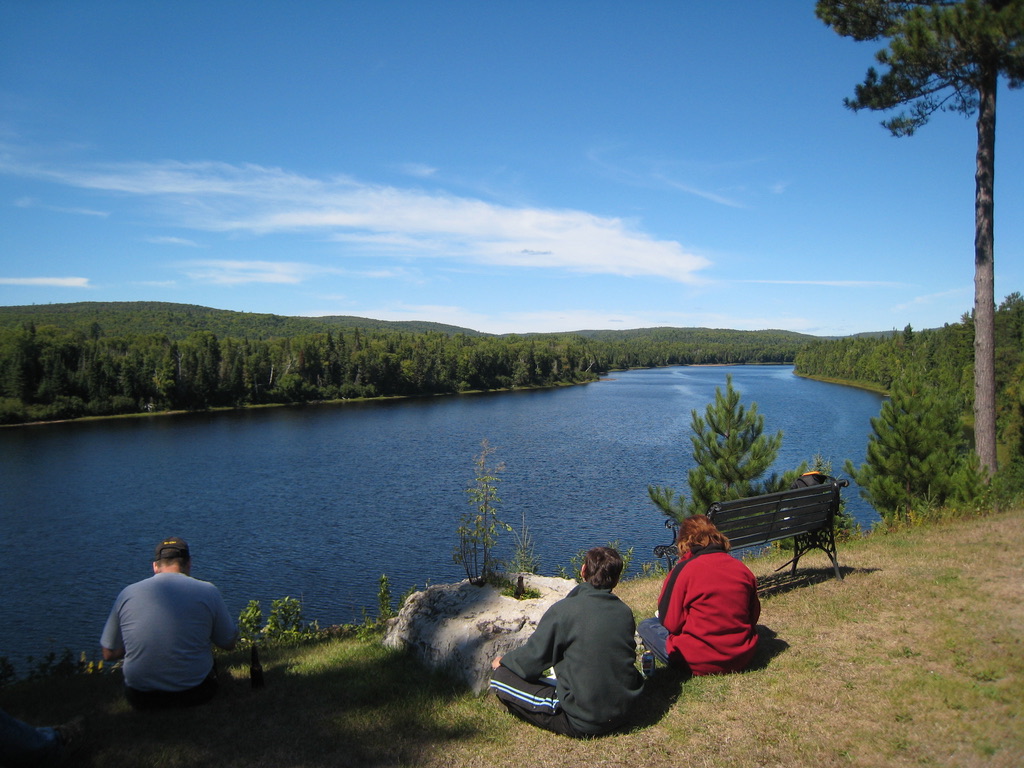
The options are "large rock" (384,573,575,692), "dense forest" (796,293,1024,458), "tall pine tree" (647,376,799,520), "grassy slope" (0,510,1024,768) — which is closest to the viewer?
"grassy slope" (0,510,1024,768)

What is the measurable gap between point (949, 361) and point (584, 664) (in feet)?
262

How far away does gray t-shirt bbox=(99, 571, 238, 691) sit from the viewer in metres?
3.95

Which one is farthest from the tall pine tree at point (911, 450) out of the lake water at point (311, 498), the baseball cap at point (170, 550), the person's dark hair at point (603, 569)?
the baseball cap at point (170, 550)

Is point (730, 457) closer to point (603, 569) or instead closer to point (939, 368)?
point (603, 569)

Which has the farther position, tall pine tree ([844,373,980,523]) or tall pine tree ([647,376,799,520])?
tall pine tree ([647,376,799,520])

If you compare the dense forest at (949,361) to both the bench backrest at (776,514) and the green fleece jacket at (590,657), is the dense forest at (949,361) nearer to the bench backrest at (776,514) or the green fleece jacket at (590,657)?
the bench backrest at (776,514)

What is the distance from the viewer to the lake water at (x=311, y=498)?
19.1 m

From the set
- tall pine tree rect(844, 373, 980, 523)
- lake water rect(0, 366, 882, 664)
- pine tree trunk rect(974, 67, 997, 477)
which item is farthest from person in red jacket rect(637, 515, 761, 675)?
lake water rect(0, 366, 882, 664)

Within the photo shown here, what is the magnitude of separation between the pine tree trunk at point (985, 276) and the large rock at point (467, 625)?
841 cm

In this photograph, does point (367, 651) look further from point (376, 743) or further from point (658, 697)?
point (658, 697)

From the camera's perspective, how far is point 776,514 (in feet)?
19.4

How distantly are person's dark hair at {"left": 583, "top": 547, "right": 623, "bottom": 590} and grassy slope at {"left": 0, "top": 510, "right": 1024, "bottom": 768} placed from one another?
84 cm

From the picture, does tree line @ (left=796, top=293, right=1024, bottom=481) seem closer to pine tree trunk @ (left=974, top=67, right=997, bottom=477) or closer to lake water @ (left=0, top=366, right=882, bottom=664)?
pine tree trunk @ (left=974, top=67, right=997, bottom=477)

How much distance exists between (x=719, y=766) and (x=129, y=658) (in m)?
3.43
